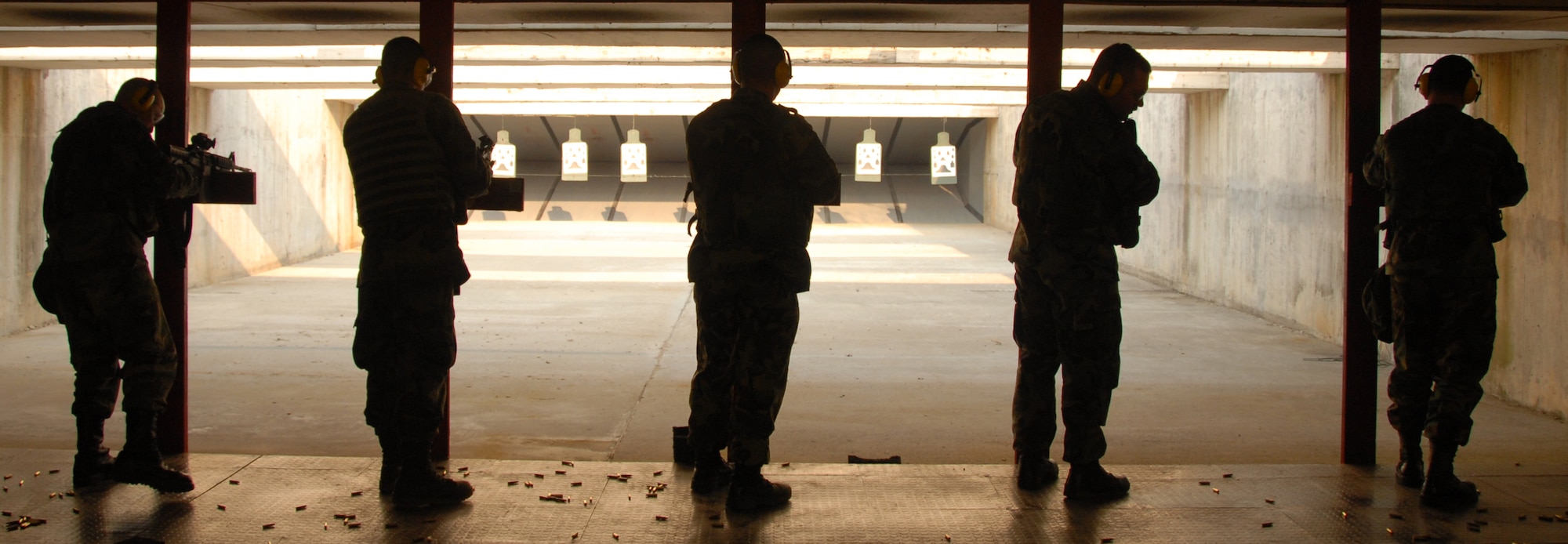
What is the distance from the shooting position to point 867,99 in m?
14.1

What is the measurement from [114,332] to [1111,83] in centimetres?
277

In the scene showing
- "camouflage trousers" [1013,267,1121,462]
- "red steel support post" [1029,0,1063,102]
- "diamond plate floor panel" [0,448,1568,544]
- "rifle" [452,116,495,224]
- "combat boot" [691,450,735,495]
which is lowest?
"diamond plate floor panel" [0,448,1568,544]

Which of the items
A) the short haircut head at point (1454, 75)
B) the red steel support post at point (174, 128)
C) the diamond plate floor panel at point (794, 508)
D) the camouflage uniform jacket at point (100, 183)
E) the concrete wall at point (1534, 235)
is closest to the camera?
the diamond plate floor panel at point (794, 508)

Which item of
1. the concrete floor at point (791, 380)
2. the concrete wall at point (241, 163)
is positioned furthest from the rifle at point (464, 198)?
the concrete wall at point (241, 163)

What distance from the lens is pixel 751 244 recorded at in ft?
10.0

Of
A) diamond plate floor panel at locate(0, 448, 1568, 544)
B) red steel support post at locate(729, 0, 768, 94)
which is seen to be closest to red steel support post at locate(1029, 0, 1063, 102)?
red steel support post at locate(729, 0, 768, 94)

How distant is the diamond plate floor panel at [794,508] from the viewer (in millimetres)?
2928

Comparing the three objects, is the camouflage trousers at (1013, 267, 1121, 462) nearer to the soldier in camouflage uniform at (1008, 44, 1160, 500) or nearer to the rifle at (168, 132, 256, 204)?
the soldier in camouflage uniform at (1008, 44, 1160, 500)

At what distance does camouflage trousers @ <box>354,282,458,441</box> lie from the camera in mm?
3098

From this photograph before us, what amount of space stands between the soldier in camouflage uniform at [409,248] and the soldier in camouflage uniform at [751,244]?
642 mm

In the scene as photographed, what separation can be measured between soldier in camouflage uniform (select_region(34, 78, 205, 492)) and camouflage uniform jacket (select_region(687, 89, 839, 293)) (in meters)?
1.50

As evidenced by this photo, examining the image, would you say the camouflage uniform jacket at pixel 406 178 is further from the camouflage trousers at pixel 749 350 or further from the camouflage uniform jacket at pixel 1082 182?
the camouflage uniform jacket at pixel 1082 182

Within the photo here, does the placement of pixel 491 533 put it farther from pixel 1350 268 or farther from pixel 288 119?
pixel 288 119

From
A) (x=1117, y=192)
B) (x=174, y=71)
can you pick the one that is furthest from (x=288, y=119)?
(x=1117, y=192)
